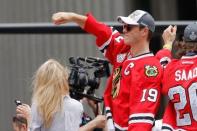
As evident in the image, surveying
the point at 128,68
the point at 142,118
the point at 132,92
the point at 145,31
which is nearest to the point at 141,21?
the point at 145,31

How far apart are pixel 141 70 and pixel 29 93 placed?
2.91 metres

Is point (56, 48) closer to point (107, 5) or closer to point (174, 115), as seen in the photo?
point (107, 5)

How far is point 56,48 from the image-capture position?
929cm

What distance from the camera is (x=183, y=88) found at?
604 cm

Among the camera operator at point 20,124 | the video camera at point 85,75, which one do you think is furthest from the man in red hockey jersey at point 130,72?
the camera operator at point 20,124

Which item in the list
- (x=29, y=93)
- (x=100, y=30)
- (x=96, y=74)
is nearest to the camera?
(x=100, y=30)

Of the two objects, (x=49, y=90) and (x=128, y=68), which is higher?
(x=128, y=68)

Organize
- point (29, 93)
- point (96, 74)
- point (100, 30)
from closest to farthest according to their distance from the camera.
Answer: point (100, 30), point (96, 74), point (29, 93)

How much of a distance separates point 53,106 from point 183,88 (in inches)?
39.8

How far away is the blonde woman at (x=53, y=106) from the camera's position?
21.4 ft

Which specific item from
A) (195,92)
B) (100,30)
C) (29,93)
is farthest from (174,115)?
(29,93)

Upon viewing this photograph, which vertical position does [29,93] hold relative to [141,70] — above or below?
below

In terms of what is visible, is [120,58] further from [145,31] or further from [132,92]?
[132,92]

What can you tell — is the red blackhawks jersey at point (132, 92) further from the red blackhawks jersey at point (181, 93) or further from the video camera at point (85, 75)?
the video camera at point (85, 75)
